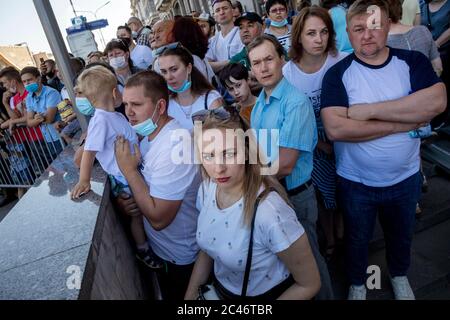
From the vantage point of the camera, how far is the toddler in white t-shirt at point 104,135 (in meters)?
2.04

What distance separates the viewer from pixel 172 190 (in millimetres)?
1828

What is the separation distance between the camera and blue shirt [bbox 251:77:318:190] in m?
2.01

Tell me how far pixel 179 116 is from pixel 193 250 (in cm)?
123

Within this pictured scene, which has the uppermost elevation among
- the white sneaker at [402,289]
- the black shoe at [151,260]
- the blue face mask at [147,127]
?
the blue face mask at [147,127]

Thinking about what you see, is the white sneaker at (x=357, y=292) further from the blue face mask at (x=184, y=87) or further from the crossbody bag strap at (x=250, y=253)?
the blue face mask at (x=184, y=87)

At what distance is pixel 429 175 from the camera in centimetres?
391

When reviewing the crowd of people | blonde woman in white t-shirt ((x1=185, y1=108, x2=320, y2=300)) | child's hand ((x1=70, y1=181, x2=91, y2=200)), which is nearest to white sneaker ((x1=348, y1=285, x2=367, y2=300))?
the crowd of people

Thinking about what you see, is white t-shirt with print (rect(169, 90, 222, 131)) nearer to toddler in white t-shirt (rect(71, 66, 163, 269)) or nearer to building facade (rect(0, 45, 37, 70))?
toddler in white t-shirt (rect(71, 66, 163, 269))

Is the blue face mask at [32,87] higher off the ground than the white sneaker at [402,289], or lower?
higher

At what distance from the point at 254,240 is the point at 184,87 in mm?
1749

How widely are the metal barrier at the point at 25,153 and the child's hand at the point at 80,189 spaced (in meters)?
3.49

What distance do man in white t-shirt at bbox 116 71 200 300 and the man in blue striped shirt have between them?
22.5 inches

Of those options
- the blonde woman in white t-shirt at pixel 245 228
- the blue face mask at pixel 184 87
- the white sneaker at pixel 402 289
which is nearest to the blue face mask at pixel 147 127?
the blonde woman in white t-shirt at pixel 245 228

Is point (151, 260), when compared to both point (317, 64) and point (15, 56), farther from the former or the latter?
point (15, 56)
